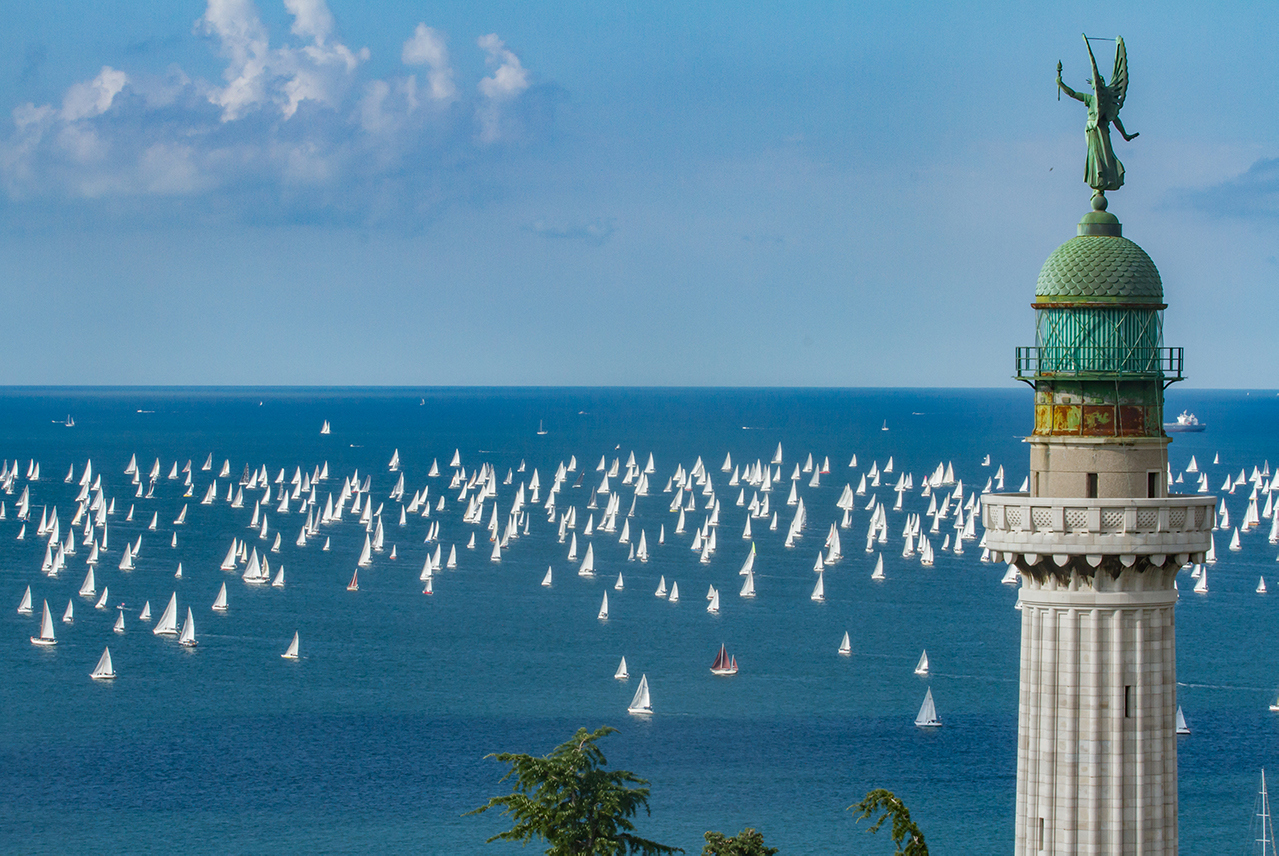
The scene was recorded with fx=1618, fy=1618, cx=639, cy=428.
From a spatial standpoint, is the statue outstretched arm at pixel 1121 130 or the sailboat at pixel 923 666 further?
the sailboat at pixel 923 666

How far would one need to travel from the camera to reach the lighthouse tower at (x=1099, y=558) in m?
25.0

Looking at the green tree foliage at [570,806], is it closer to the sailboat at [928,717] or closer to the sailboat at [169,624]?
the sailboat at [928,717]

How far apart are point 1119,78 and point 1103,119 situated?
33.1 inches

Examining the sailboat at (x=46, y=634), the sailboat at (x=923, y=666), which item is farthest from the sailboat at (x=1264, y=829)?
the sailboat at (x=46, y=634)

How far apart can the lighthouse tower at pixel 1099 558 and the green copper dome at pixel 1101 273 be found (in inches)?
0.9

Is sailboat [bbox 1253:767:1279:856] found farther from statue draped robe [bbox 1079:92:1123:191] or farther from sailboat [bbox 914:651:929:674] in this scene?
statue draped robe [bbox 1079:92:1123:191]

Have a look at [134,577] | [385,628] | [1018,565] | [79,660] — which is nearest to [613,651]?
[385,628]

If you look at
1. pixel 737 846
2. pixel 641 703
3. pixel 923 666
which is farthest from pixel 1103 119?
pixel 923 666

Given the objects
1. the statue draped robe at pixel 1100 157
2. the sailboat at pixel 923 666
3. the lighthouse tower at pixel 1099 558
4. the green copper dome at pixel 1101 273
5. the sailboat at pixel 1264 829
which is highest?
the statue draped robe at pixel 1100 157

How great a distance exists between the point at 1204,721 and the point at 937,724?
59.9ft

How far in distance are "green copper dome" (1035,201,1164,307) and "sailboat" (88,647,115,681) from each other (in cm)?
11472

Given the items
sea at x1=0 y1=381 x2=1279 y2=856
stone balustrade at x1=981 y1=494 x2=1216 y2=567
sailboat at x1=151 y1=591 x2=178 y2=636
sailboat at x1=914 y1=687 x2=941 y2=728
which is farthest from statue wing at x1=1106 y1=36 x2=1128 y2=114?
sailboat at x1=151 y1=591 x2=178 y2=636

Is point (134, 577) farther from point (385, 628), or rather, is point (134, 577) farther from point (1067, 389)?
point (1067, 389)

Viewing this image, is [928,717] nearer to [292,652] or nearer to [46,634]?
[292,652]
